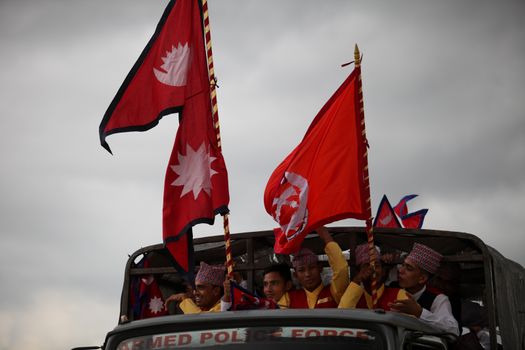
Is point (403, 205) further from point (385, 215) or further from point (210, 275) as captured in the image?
point (210, 275)

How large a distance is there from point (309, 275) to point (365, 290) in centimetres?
A: 52

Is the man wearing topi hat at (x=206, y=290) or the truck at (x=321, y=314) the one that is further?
the man wearing topi hat at (x=206, y=290)

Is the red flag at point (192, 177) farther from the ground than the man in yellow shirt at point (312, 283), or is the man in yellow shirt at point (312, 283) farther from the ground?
the red flag at point (192, 177)

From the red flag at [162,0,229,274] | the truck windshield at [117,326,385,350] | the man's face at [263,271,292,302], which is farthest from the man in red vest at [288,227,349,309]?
the truck windshield at [117,326,385,350]

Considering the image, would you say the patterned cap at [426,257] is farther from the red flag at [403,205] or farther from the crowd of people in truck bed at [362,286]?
the red flag at [403,205]

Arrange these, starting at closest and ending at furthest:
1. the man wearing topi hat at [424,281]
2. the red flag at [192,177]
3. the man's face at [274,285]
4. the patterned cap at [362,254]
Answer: the man wearing topi hat at [424,281] < the patterned cap at [362,254] < the man's face at [274,285] < the red flag at [192,177]

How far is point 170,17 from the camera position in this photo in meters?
8.58

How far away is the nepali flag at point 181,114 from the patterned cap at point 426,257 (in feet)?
5.95

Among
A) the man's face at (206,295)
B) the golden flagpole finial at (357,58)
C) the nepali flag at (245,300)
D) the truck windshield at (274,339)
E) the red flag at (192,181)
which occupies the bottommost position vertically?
the truck windshield at (274,339)

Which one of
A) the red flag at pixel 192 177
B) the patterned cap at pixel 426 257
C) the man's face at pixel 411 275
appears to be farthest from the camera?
the red flag at pixel 192 177

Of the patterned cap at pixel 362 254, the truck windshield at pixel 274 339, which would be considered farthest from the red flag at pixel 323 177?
the truck windshield at pixel 274 339

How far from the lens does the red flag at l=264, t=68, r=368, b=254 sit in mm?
7527

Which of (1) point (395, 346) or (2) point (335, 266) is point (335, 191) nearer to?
(2) point (335, 266)

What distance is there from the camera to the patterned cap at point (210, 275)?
7.69 m
